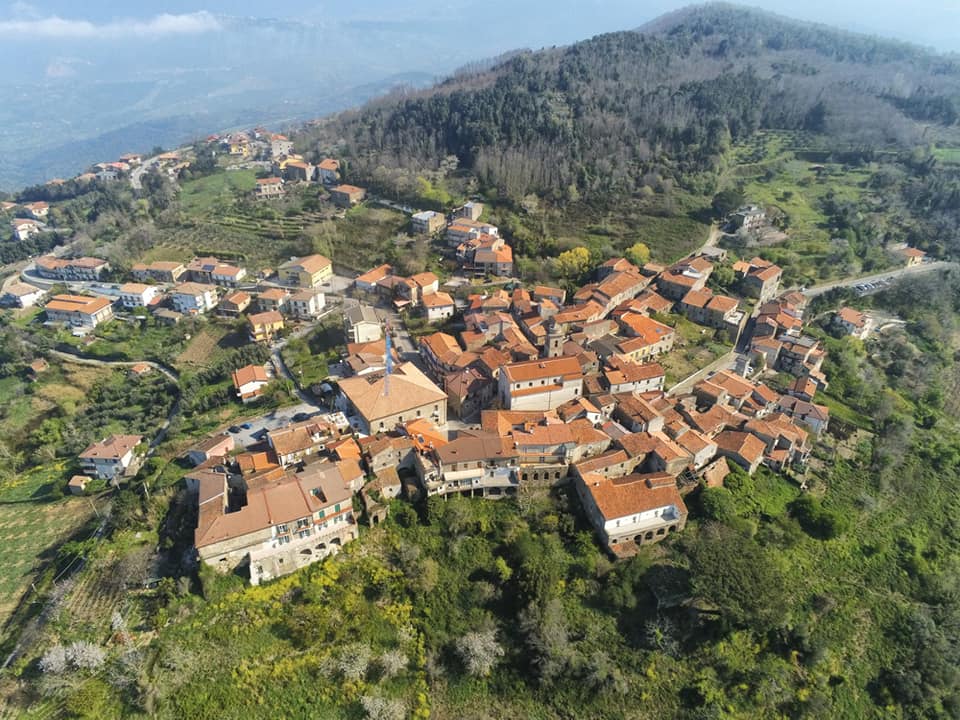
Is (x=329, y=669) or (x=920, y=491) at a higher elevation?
(x=329, y=669)

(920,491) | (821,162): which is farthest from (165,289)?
(821,162)

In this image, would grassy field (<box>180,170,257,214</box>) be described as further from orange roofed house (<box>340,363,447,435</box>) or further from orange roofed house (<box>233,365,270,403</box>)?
orange roofed house (<box>340,363,447,435</box>)

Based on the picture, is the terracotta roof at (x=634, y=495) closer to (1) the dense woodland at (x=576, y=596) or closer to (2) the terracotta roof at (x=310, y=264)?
(1) the dense woodland at (x=576, y=596)

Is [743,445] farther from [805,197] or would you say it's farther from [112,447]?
[805,197]

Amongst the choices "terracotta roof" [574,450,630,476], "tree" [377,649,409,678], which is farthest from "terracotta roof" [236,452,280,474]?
"terracotta roof" [574,450,630,476]

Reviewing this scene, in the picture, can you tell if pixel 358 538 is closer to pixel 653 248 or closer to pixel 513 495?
pixel 513 495

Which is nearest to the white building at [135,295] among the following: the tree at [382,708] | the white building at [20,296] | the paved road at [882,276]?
the white building at [20,296]

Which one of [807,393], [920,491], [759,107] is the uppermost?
[759,107]
